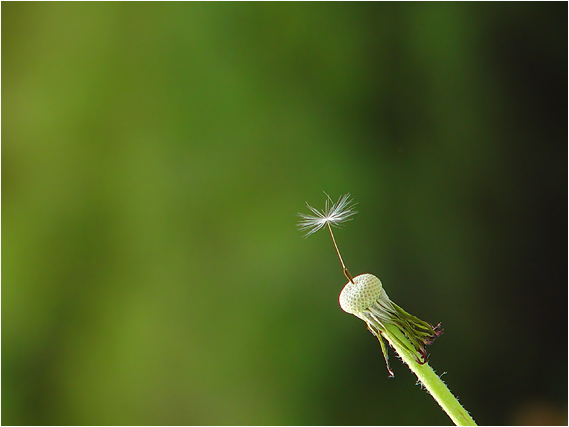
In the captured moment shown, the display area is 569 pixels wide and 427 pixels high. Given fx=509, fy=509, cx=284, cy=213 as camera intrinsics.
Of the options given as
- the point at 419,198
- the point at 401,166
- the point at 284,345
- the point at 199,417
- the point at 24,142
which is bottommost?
the point at 199,417

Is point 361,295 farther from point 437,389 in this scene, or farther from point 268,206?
point 268,206

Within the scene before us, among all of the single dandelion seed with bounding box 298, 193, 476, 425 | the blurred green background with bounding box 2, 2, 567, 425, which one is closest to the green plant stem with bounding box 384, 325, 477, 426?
the single dandelion seed with bounding box 298, 193, 476, 425

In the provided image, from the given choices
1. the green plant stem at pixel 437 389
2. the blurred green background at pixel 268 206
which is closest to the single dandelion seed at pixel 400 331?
the green plant stem at pixel 437 389

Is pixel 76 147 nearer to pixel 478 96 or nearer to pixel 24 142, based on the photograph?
pixel 24 142

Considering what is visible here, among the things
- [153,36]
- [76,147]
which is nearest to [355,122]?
[153,36]

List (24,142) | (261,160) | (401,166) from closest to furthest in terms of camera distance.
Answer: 1. (24,142)
2. (261,160)
3. (401,166)

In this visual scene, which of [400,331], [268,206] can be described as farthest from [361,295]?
[268,206]

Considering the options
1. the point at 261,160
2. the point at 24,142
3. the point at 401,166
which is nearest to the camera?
the point at 24,142

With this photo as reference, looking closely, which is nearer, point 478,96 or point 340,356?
point 340,356
